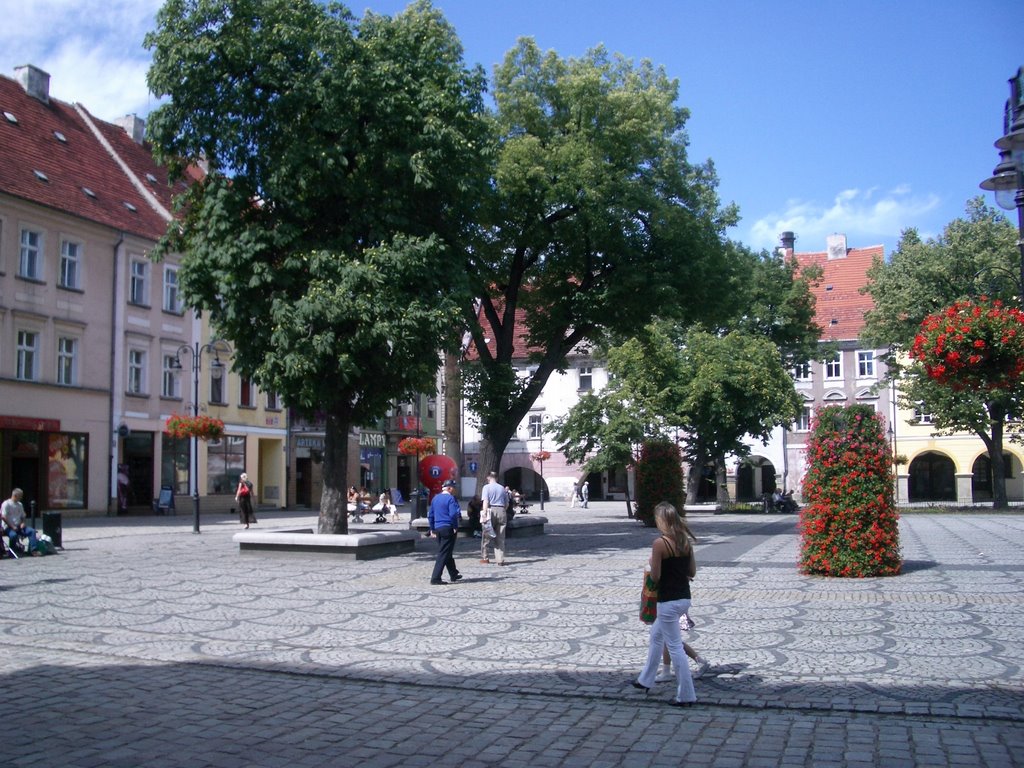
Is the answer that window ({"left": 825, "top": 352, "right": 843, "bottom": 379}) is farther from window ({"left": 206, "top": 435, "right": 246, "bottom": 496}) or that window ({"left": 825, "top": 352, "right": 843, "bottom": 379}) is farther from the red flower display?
the red flower display

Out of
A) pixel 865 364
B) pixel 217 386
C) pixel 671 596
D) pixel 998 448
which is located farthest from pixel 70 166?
pixel 865 364

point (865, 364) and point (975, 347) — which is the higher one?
point (865, 364)

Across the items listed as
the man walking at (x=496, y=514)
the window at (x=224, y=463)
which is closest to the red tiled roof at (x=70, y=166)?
the window at (x=224, y=463)

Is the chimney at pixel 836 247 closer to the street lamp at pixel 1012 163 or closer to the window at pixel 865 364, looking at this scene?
the window at pixel 865 364

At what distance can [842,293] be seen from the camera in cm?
6762

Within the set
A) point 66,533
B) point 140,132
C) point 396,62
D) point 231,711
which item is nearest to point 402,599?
point 231,711

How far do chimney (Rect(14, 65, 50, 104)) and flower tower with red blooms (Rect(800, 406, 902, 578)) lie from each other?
3514 centimetres

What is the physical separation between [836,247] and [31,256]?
54.5m

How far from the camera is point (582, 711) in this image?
7391 mm

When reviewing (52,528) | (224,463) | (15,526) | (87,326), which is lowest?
(52,528)

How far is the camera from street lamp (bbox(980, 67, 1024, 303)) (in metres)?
8.81

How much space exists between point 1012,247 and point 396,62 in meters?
33.4

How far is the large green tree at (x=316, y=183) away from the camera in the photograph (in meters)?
18.2

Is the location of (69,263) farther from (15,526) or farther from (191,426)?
(15,526)
